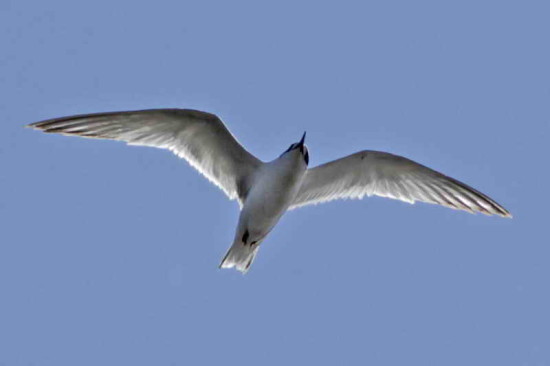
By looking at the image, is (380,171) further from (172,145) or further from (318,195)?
(172,145)

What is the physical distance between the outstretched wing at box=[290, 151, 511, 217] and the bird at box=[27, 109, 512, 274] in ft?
0.04

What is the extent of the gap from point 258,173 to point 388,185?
167cm

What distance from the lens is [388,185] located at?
52.1 feet

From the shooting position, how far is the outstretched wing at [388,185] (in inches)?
614

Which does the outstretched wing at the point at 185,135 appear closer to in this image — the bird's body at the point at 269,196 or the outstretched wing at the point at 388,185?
the bird's body at the point at 269,196

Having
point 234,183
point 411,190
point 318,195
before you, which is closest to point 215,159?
point 234,183

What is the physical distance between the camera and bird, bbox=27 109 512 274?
1481cm

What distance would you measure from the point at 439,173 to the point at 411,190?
1.26 feet

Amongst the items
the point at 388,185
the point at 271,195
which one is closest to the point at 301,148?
the point at 271,195

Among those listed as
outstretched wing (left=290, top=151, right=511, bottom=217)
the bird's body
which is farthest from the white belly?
outstretched wing (left=290, top=151, right=511, bottom=217)

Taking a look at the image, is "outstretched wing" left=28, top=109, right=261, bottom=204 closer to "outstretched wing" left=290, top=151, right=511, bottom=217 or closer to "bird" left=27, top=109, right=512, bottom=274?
"bird" left=27, top=109, right=512, bottom=274

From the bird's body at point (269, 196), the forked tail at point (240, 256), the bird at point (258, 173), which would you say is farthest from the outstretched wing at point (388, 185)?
the forked tail at point (240, 256)

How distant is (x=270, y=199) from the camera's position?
48.6 feet

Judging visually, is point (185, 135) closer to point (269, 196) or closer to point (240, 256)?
point (269, 196)
